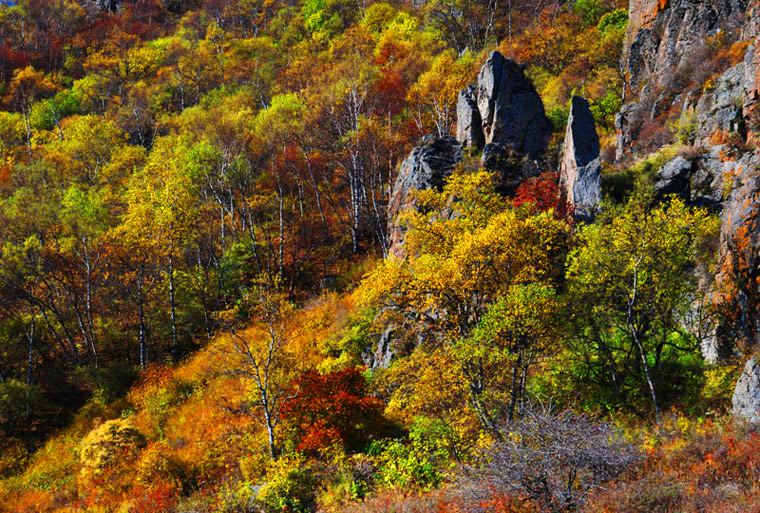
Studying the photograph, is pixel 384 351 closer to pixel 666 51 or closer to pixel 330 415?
pixel 330 415

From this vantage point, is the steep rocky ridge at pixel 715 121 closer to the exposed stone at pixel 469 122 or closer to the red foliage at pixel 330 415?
the exposed stone at pixel 469 122

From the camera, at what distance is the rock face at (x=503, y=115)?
23984mm

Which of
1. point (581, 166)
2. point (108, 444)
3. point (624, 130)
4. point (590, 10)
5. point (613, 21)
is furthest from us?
point (590, 10)

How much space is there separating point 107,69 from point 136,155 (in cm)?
3302

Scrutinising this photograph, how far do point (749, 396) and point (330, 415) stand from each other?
11.1m

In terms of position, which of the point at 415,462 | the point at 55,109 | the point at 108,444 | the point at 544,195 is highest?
the point at 55,109

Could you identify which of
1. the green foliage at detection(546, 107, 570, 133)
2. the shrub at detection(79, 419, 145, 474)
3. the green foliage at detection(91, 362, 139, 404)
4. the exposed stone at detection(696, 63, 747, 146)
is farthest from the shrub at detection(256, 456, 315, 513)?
the green foliage at detection(546, 107, 570, 133)

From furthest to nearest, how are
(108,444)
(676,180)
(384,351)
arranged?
1. (384,351)
2. (676,180)
3. (108,444)

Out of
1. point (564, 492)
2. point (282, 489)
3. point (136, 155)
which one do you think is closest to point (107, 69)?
point (136, 155)

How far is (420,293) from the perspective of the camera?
13055 mm

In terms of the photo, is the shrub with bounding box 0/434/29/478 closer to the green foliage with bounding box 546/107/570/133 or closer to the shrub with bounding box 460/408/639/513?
the shrub with bounding box 460/408/639/513

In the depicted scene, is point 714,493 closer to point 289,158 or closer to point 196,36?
point 289,158

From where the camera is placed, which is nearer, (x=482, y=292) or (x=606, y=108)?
(x=482, y=292)

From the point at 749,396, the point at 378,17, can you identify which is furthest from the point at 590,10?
the point at 749,396
